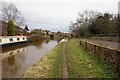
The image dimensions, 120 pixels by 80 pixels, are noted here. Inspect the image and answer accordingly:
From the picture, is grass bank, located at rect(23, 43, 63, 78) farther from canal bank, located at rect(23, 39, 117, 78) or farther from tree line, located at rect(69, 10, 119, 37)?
tree line, located at rect(69, 10, 119, 37)

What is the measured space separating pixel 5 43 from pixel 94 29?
23.1 metres

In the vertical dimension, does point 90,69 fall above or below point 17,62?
above

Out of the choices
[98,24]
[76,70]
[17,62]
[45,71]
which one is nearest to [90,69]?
[76,70]

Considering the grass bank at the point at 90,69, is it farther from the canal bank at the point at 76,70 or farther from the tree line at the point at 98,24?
the tree line at the point at 98,24

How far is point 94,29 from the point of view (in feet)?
147

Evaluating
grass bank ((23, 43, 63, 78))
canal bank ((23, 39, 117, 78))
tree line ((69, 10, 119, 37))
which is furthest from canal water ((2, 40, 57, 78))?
tree line ((69, 10, 119, 37))

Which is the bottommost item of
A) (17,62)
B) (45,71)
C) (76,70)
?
(17,62)

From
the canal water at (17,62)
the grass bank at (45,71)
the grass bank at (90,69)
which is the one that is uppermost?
the grass bank at (90,69)

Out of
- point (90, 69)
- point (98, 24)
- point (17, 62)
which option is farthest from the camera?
point (98, 24)

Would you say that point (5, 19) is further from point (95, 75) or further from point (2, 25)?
point (95, 75)

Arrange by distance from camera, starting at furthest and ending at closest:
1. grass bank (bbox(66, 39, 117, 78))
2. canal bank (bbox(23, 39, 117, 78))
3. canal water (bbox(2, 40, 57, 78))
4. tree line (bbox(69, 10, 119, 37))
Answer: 1. tree line (bbox(69, 10, 119, 37))
2. canal water (bbox(2, 40, 57, 78))
3. canal bank (bbox(23, 39, 117, 78))
4. grass bank (bbox(66, 39, 117, 78))

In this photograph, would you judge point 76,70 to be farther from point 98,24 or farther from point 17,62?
point 98,24

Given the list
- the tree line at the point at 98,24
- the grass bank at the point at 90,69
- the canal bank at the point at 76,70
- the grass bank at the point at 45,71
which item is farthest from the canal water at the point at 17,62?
the tree line at the point at 98,24

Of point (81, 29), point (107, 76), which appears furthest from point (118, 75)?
point (81, 29)
